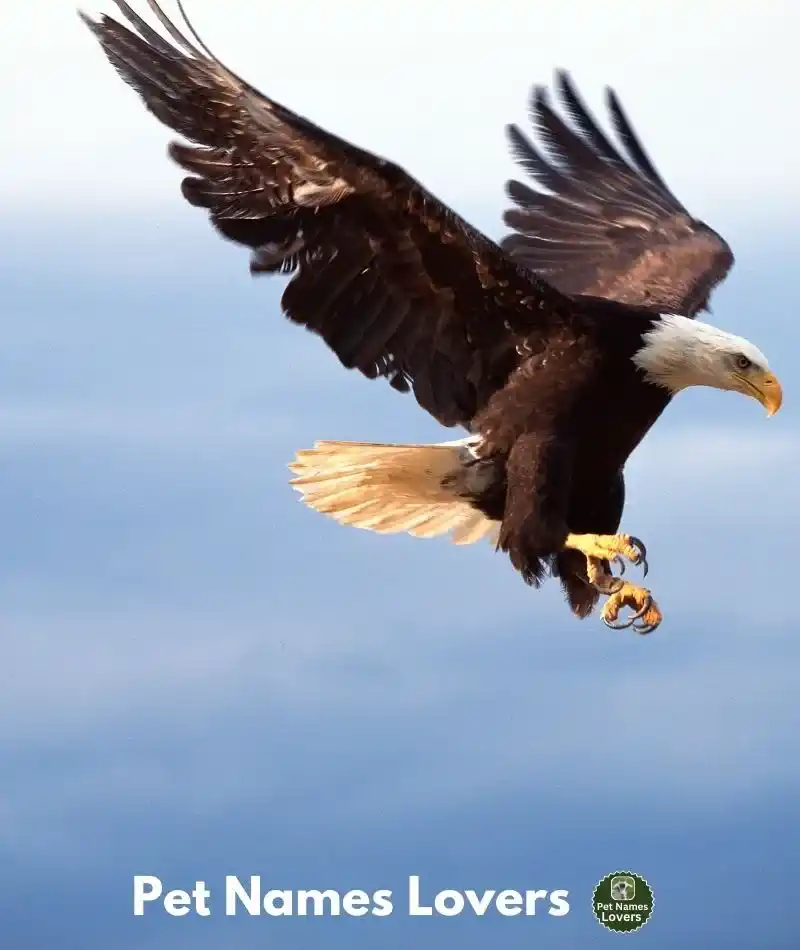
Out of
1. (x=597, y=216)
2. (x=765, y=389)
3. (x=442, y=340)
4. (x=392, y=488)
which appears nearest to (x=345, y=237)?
(x=442, y=340)

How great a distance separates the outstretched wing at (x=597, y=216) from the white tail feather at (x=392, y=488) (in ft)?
3.08

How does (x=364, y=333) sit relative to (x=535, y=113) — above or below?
below

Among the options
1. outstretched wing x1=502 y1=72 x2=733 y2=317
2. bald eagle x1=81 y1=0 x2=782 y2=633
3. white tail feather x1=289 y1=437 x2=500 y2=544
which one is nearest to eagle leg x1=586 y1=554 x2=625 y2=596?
bald eagle x1=81 y1=0 x2=782 y2=633

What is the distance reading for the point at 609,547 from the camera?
20.9 feet

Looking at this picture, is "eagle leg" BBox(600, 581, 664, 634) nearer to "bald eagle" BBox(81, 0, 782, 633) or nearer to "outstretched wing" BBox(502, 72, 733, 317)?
"bald eagle" BBox(81, 0, 782, 633)

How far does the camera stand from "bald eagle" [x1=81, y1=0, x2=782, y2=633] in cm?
608

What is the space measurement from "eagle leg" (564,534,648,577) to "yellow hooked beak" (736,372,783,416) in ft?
→ 1.90

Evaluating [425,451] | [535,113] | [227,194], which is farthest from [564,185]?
[227,194]

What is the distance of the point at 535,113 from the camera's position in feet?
25.6

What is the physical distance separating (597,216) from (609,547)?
180 centimetres

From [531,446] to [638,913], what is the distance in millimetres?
1908

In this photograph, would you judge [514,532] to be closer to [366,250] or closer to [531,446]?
[531,446]

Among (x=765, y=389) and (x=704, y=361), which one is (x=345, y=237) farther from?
(x=765, y=389)

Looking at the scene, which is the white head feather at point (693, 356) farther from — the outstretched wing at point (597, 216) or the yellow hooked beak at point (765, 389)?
the outstretched wing at point (597, 216)
